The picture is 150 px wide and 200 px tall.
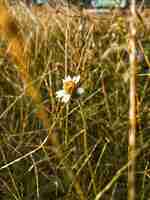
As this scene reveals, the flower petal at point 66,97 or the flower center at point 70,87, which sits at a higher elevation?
the flower center at point 70,87

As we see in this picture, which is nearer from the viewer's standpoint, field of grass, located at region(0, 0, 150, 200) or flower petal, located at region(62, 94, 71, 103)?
field of grass, located at region(0, 0, 150, 200)

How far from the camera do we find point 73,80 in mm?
854

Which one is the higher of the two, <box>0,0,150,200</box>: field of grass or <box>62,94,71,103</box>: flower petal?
<box>62,94,71,103</box>: flower petal

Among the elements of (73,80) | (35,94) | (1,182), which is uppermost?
(35,94)

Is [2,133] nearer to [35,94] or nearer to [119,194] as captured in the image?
[119,194]

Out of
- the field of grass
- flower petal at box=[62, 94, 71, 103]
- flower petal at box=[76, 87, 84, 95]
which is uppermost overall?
flower petal at box=[76, 87, 84, 95]

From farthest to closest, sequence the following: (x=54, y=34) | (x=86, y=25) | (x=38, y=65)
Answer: (x=54, y=34), (x=86, y=25), (x=38, y=65)

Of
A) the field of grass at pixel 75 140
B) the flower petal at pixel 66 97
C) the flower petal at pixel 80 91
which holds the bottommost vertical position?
the field of grass at pixel 75 140

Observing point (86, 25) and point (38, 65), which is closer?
point (38, 65)

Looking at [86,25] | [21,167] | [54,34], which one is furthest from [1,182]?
[54,34]

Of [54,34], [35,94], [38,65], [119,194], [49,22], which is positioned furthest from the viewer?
[49,22]

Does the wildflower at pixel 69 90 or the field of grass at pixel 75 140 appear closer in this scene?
the field of grass at pixel 75 140

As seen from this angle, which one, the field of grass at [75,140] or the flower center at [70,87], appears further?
the flower center at [70,87]

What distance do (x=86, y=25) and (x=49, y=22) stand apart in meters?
0.52
